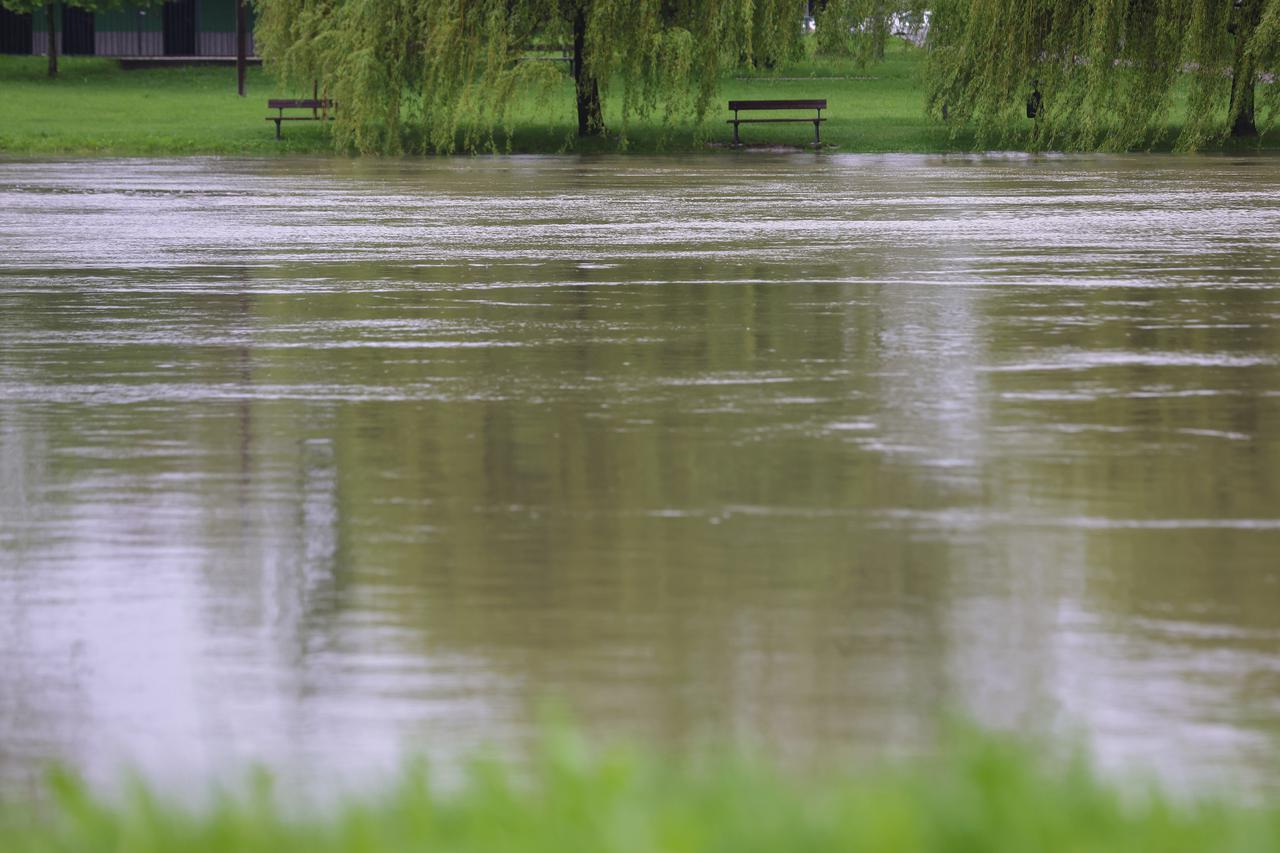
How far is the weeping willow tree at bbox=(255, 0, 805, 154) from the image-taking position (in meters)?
32.7

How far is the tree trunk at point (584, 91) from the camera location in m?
34.5

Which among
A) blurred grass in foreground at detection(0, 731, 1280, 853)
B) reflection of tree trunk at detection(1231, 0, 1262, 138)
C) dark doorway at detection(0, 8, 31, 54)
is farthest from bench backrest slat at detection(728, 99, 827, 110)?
dark doorway at detection(0, 8, 31, 54)

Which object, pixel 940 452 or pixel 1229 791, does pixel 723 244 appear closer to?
pixel 940 452

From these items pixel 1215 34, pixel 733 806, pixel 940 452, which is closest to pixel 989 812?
pixel 733 806

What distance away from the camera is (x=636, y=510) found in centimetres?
645

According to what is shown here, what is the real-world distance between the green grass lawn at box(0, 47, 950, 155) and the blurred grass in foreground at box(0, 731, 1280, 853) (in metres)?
31.5

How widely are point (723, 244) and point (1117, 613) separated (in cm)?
1179

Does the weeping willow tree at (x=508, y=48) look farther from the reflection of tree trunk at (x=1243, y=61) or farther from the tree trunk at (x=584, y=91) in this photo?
the reflection of tree trunk at (x=1243, y=61)

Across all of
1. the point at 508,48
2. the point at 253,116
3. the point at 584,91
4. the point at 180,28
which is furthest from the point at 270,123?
the point at 180,28

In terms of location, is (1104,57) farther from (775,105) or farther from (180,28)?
(180,28)

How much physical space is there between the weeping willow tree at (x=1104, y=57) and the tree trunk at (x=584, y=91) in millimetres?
5953

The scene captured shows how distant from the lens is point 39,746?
4.18 metres

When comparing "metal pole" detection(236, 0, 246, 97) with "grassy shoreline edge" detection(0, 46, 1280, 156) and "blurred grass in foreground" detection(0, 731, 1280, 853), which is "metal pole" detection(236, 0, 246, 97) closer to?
"grassy shoreline edge" detection(0, 46, 1280, 156)

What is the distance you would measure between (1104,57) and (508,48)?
31.3 feet
